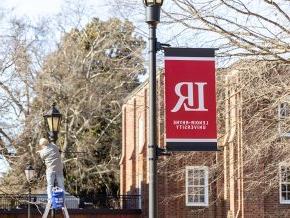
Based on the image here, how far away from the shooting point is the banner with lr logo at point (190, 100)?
34.0ft

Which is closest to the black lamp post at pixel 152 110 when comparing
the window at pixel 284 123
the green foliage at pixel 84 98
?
the window at pixel 284 123

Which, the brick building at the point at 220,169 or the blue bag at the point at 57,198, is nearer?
the blue bag at the point at 57,198

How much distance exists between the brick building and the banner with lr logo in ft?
18.2

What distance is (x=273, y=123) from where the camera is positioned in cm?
1780

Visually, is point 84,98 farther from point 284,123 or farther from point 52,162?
point 284,123

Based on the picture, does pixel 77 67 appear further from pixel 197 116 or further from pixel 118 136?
pixel 197 116

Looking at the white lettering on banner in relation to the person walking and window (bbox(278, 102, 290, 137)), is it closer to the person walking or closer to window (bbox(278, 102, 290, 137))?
window (bbox(278, 102, 290, 137))

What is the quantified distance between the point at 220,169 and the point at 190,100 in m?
13.3

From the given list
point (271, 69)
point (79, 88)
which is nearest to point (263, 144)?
point (271, 69)

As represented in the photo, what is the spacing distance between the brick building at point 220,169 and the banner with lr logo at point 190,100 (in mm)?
5555

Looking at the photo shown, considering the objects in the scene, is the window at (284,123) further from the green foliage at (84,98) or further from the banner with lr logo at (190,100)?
the green foliage at (84,98)

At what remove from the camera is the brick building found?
17969 millimetres

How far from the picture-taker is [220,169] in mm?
23500

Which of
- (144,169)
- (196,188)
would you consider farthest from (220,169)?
(144,169)
